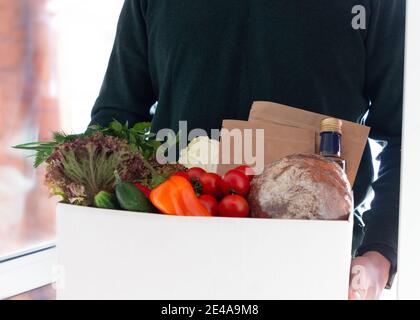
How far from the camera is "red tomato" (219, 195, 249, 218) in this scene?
56 cm

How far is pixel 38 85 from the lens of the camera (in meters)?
1.60

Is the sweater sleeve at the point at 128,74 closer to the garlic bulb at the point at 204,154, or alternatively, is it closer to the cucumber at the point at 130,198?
the garlic bulb at the point at 204,154

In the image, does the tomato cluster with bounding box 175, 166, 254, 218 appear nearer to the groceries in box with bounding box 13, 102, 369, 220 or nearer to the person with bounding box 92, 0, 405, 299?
the groceries in box with bounding box 13, 102, 369, 220

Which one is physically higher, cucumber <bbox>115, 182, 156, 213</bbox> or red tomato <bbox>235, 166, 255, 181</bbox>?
red tomato <bbox>235, 166, 255, 181</bbox>

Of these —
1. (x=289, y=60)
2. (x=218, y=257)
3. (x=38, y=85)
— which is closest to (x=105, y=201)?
(x=218, y=257)

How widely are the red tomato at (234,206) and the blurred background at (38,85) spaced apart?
3.72 feet

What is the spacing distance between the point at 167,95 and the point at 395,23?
0.54 metres

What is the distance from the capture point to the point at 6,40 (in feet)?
4.88

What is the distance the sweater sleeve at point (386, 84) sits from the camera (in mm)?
929

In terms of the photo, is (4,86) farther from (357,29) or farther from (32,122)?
(357,29)

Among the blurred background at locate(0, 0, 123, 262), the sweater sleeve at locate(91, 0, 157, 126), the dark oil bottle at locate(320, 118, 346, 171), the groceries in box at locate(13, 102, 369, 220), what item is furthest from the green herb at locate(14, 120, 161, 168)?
the blurred background at locate(0, 0, 123, 262)

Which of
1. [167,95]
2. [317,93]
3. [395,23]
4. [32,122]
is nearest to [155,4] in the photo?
[167,95]

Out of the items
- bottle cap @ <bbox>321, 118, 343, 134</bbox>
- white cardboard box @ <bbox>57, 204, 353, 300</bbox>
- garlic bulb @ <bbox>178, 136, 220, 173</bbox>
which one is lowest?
white cardboard box @ <bbox>57, 204, 353, 300</bbox>

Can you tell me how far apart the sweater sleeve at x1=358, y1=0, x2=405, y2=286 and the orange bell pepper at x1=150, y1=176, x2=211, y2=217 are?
0.46 m
